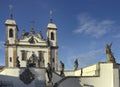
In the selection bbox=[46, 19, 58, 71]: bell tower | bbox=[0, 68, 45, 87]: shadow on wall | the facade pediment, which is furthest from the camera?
bbox=[46, 19, 58, 71]: bell tower

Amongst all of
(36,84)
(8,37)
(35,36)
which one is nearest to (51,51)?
(35,36)

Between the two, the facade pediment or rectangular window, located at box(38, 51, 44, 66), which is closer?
rectangular window, located at box(38, 51, 44, 66)

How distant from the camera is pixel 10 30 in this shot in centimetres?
5784

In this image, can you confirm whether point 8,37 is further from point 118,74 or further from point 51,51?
point 118,74

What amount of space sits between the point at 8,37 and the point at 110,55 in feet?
105

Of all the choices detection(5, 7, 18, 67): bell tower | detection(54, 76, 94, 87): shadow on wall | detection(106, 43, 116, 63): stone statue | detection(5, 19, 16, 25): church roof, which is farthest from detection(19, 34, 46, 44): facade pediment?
detection(106, 43, 116, 63): stone statue

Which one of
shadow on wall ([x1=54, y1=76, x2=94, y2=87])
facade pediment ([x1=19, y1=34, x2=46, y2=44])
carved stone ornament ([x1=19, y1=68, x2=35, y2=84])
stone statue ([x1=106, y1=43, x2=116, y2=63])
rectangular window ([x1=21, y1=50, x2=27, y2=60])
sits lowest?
shadow on wall ([x1=54, y1=76, x2=94, y2=87])

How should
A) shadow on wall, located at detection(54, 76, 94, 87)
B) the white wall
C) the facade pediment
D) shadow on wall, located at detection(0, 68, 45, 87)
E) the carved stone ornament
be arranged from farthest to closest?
the facade pediment
the carved stone ornament
the white wall
shadow on wall, located at detection(0, 68, 45, 87)
shadow on wall, located at detection(54, 76, 94, 87)

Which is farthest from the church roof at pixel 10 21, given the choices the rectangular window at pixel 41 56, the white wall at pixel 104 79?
Result: the white wall at pixel 104 79

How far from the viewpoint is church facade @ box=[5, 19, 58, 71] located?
55.2m

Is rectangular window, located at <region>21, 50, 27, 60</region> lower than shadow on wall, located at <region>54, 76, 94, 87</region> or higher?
higher

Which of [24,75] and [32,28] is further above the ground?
[32,28]

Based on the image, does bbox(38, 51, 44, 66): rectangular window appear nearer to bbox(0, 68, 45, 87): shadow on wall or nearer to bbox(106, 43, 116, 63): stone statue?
bbox(0, 68, 45, 87): shadow on wall

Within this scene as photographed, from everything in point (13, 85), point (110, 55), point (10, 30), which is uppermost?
point (10, 30)
